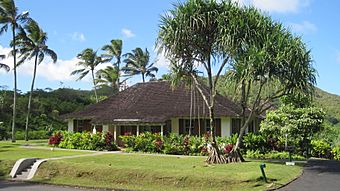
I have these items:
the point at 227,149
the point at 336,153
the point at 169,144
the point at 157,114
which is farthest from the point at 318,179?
the point at 157,114

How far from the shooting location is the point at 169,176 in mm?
14977

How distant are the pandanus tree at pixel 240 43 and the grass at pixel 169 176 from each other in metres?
2.59

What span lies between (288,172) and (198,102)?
13870 millimetres

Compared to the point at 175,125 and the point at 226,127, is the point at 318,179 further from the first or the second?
the point at 175,125

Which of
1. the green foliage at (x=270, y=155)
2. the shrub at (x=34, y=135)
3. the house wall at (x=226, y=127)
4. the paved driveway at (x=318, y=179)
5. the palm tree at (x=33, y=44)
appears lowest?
the paved driveway at (x=318, y=179)

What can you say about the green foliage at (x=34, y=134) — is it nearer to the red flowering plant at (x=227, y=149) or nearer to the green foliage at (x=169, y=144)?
the green foliage at (x=169, y=144)

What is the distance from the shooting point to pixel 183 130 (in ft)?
95.9

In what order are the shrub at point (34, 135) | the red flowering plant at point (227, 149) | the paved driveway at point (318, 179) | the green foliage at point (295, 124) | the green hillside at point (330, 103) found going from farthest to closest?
the green hillside at point (330, 103)
the shrub at point (34, 135)
the green foliage at point (295, 124)
the red flowering plant at point (227, 149)
the paved driveway at point (318, 179)

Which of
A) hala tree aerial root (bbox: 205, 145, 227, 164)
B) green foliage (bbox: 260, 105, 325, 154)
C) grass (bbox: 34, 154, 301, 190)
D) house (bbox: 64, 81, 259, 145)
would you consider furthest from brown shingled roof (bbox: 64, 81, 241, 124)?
grass (bbox: 34, 154, 301, 190)

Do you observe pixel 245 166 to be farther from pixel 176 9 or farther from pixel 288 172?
pixel 176 9

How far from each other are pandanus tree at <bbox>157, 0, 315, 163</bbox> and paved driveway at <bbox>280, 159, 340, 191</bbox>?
11.7 ft

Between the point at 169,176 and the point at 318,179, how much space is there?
5.45 meters

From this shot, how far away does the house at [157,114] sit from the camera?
27953 millimetres

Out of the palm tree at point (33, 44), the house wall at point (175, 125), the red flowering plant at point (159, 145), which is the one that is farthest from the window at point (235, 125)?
the palm tree at point (33, 44)
